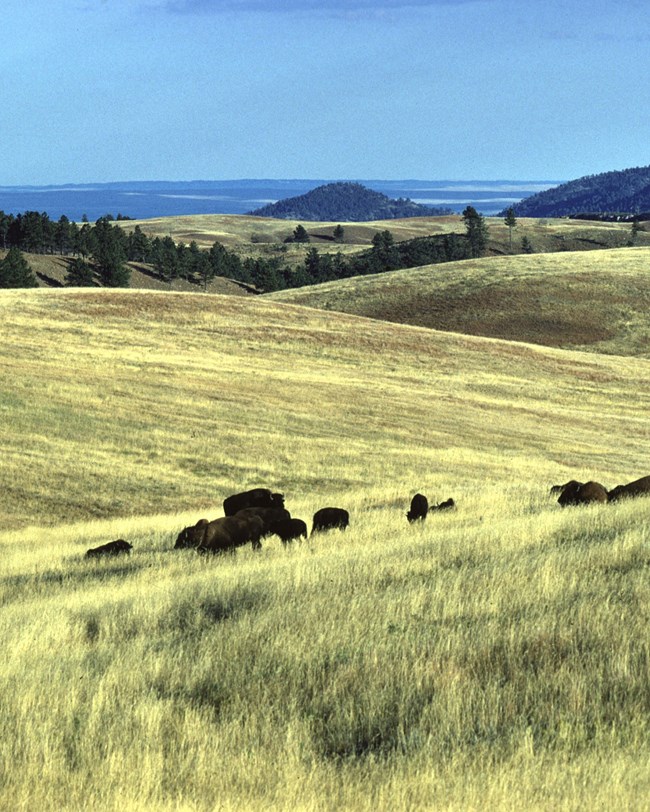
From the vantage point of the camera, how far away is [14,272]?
361 feet

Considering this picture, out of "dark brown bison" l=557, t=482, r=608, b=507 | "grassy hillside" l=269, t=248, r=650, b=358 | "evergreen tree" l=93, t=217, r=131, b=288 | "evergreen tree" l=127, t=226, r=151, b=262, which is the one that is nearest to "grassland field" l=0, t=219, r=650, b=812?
"dark brown bison" l=557, t=482, r=608, b=507

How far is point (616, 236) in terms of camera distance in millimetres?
190125

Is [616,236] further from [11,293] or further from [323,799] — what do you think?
[323,799]

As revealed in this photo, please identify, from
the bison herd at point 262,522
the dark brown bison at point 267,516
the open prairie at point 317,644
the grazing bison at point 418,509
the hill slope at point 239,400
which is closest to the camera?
the open prairie at point 317,644

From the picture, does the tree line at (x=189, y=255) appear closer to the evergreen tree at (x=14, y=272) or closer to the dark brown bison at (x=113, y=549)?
the evergreen tree at (x=14, y=272)

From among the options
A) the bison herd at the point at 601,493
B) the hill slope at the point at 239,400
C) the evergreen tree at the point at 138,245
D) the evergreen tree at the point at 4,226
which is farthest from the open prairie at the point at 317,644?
the evergreen tree at the point at 138,245

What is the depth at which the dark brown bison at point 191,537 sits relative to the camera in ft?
53.3

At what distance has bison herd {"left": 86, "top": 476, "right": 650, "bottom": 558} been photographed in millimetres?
15680

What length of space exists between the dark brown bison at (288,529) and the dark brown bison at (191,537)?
1.20m

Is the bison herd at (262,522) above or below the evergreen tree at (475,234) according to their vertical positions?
below

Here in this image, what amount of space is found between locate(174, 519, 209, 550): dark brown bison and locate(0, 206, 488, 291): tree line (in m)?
111

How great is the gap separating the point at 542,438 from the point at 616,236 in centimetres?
16544

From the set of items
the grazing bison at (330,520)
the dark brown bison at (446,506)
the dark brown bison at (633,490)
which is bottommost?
the dark brown bison at (446,506)

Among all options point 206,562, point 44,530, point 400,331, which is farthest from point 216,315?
point 206,562
